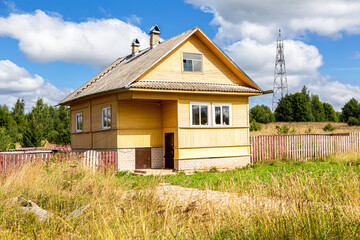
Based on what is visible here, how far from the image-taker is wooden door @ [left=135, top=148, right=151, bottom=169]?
1964cm

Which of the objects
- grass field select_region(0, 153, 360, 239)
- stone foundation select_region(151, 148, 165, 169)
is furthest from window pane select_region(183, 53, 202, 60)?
grass field select_region(0, 153, 360, 239)

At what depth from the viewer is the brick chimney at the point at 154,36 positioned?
24.6 metres

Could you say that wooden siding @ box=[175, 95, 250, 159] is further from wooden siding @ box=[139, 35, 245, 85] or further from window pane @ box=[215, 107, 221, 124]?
wooden siding @ box=[139, 35, 245, 85]

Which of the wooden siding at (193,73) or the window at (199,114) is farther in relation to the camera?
the window at (199,114)

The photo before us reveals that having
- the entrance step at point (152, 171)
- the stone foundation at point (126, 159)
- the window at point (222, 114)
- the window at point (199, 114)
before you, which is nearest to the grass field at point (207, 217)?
the entrance step at point (152, 171)

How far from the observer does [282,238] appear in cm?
529

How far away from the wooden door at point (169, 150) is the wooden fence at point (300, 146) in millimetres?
4756

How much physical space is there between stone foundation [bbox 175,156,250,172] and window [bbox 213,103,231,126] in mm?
1890

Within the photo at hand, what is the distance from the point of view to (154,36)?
24688 millimetres

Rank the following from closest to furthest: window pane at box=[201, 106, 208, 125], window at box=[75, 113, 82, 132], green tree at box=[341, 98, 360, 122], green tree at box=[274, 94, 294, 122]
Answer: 1. window pane at box=[201, 106, 208, 125]
2. window at box=[75, 113, 82, 132]
3. green tree at box=[274, 94, 294, 122]
4. green tree at box=[341, 98, 360, 122]

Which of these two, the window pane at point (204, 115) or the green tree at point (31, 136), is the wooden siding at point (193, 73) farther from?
the green tree at point (31, 136)

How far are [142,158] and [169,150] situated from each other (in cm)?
145

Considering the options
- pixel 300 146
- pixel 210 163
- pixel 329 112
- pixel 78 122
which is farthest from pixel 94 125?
pixel 329 112

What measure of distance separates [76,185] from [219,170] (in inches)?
436
